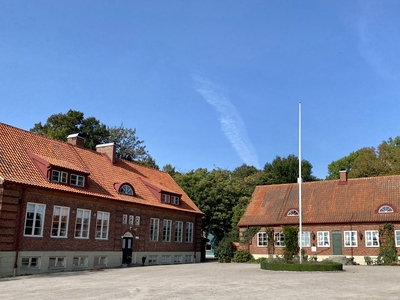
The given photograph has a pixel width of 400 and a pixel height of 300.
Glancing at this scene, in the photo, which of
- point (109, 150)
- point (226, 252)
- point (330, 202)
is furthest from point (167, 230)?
point (330, 202)

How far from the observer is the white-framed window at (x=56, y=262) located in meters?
24.4

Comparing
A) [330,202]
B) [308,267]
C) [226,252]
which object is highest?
[330,202]

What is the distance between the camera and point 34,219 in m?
23.6

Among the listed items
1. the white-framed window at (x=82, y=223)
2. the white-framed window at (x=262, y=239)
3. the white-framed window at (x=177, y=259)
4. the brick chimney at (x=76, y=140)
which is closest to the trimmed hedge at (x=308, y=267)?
the white-framed window at (x=82, y=223)

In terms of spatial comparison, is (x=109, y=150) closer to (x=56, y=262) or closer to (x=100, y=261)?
(x=100, y=261)

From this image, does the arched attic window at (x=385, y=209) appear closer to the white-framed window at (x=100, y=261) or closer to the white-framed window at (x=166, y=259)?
the white-framed window at (x=166, y=259)

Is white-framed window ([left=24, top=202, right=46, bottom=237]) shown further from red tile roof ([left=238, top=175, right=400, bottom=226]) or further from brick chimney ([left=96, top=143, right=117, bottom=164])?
red tile roof ([left=238, top=175, right=400, bottom=226])

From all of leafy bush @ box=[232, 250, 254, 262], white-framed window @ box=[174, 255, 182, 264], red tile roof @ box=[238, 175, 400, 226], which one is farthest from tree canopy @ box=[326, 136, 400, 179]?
white-framed window @ box=[174, 255, 182, 264]

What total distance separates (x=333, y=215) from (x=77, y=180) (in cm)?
2232

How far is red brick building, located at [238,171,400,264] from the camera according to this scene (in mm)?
34469

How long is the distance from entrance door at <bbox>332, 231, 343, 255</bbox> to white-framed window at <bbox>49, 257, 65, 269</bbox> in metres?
22.5

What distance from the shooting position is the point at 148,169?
38.9m

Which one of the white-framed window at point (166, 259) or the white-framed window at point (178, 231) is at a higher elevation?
the white-framed window at point (178, 231)

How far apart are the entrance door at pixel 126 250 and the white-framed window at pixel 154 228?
2423 mm
